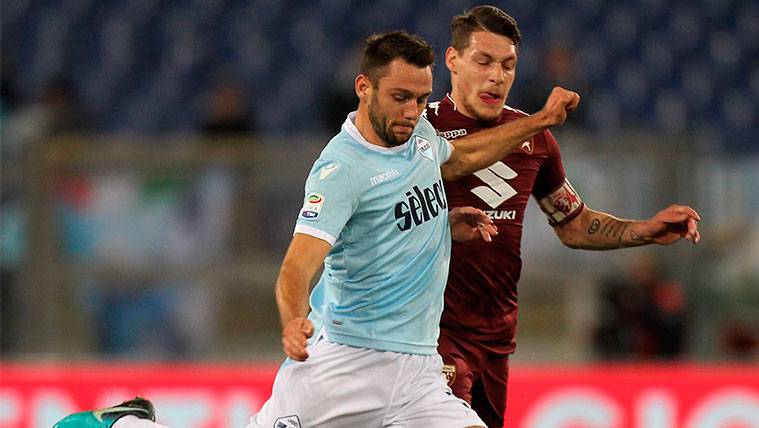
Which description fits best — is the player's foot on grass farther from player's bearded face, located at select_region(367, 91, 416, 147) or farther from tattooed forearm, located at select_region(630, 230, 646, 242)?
tattooed forearm, located at select_region(630, 230, 646, 242)

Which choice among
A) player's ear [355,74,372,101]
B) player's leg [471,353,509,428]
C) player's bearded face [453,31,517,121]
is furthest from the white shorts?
player's bearded face [453,31,517,121]

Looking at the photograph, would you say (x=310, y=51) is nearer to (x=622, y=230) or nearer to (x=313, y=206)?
(x=622, y=230)

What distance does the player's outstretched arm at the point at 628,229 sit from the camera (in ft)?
17.8

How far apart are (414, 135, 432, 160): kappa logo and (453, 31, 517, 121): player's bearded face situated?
404 millimetres

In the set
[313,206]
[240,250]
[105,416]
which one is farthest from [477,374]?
[240,250]

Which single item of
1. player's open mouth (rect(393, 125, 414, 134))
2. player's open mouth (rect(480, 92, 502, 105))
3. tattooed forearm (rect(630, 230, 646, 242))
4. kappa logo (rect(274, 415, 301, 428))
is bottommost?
kappa logo (rect(274, 415, 301, 428))

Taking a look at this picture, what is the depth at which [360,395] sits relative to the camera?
4996 mm

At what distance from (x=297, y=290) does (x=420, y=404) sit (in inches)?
29.9

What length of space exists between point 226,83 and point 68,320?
2.24 m

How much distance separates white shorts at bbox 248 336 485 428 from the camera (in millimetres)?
4984

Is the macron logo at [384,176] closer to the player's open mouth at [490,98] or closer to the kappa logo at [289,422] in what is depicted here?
the player's open mouth at [490,98]

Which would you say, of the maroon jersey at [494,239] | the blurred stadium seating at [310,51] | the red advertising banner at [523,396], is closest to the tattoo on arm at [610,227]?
the maroon jersey at [494,239]

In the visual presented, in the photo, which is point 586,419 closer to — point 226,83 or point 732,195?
point 732,195

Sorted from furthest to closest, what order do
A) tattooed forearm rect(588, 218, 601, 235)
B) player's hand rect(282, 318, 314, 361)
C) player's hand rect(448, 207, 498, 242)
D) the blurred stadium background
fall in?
the blurred stadium background, tattooed forearm rect(588, 218, 601, 235), player's hand rect(448, 207, 498, 242), player's hand rect(282, 318, 314, 361)
